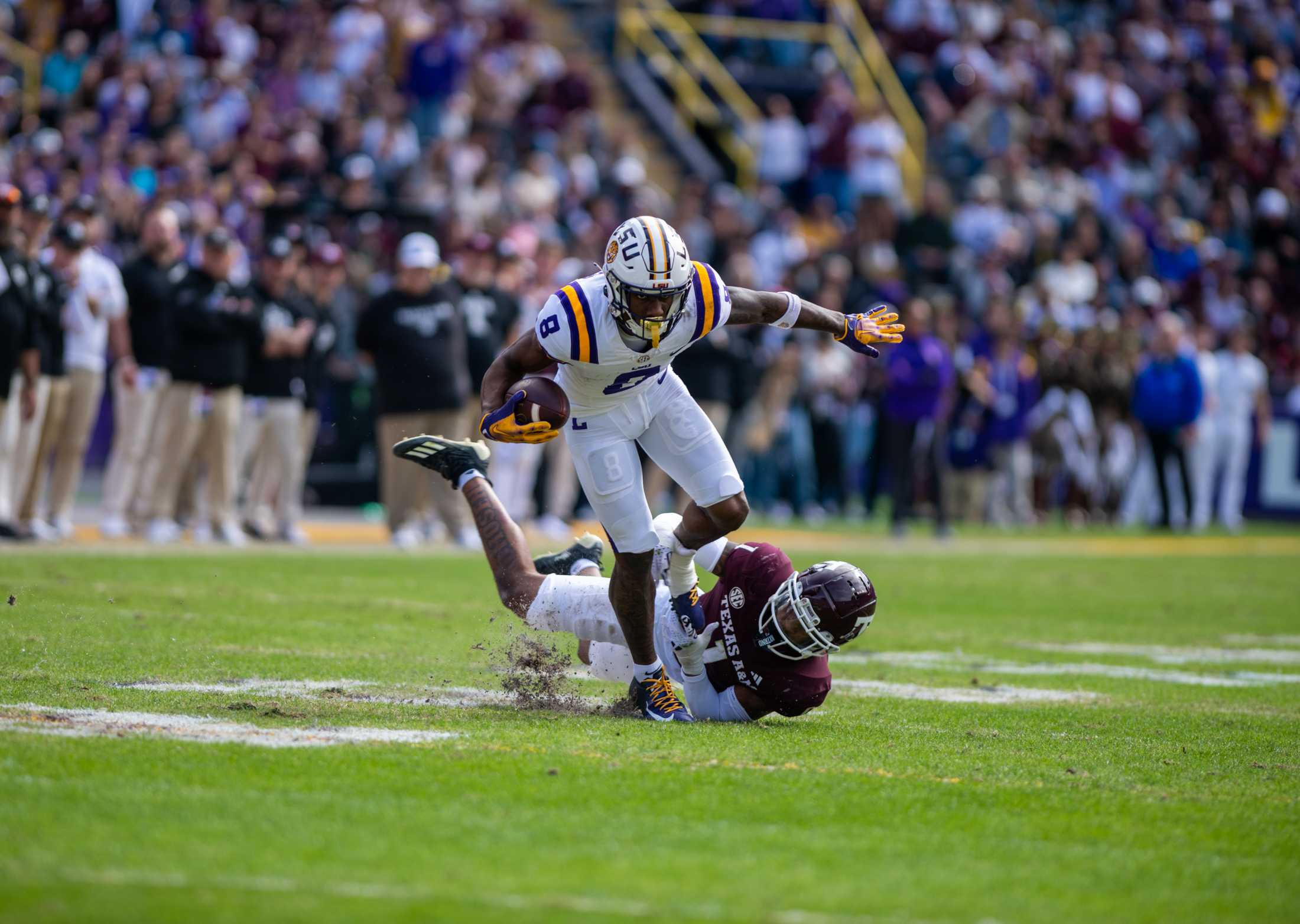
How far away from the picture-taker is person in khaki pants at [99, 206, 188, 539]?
13.1 meters

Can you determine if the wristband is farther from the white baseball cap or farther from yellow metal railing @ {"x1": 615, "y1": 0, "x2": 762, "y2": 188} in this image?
yellow metal railing @ {"x1": 615, "y1": 0, "x2": 762, "y2": 188}

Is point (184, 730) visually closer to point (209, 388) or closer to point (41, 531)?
point (41, 531)

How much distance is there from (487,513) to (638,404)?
0.94 metres

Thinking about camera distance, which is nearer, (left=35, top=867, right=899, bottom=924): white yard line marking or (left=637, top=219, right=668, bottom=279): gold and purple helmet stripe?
(left=35, top=867, right=899, bottom=924): white yard line marking

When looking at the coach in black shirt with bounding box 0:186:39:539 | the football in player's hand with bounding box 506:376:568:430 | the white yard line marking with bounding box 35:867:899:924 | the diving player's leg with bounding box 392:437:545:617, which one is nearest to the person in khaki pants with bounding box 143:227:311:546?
the coach in black shirt with bounding box 0:186:39:539

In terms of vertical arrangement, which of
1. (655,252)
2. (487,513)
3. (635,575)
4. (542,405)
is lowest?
(635,575)

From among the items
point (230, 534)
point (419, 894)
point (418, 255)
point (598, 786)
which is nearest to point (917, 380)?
point (418, 255)

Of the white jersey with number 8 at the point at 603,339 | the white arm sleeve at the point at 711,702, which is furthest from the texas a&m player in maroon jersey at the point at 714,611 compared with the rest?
the white jersey with number 8 at the point at 603,339

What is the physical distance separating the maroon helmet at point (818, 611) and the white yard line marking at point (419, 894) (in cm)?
247

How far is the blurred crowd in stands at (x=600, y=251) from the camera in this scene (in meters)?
13.2

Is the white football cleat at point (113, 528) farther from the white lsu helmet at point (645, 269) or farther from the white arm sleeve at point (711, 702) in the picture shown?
the white lsu helmet at point (645, 269)

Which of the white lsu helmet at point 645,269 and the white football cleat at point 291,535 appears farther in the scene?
the white football cleat at point 291,535

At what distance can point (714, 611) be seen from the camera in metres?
6.64

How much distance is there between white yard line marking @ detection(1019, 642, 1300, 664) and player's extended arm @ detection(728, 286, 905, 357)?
2832mm
